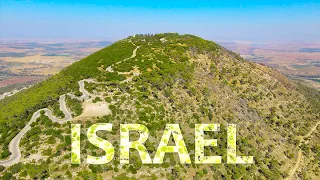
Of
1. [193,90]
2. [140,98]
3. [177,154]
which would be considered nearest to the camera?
[177,154]

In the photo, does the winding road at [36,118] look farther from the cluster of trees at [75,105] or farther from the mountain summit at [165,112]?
the cluster of trees at [75,105]

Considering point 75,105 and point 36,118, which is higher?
point 75,105

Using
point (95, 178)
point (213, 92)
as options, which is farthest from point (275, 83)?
point (95, 178)

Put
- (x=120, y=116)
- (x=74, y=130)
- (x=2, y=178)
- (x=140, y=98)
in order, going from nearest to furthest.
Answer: (x=2, y=178) → (x=74, y=130) → (x=120, y=116) → (x=140, y=98)

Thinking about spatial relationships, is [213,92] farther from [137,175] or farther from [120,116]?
[137,175]

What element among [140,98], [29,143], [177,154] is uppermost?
[140,98]

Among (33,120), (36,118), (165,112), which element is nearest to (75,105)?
(36,118)

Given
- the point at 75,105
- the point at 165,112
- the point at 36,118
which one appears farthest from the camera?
the point at 165,112

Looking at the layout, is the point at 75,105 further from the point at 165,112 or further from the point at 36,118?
the point at 165,112
